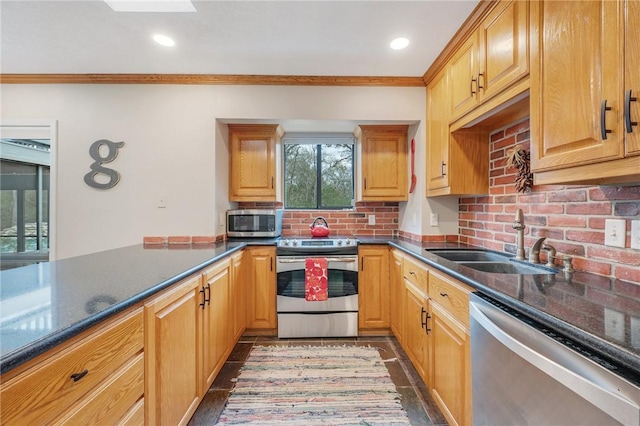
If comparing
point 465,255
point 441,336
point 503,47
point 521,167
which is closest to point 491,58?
point 503,47

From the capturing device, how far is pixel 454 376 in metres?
1.38

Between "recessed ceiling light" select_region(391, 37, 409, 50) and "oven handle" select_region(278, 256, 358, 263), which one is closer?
"recessed ceiling light" select_region(391, 37, 409, 50)

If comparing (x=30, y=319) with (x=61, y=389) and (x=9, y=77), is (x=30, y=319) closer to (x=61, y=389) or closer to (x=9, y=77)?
(x=61, y=389)

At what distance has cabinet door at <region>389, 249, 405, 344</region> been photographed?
2.26 meters

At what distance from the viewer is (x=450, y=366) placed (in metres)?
1.42

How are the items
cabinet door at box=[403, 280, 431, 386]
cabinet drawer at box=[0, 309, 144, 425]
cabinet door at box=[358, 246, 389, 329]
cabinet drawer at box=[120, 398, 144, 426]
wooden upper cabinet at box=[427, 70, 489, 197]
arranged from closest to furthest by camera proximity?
1. cabinet drawer at box=[0, 309, 144, 425]
2. cabinet drawer at box=[120, 398, 144, 426]
3. cabinet door at box=[403, 280, 431, 386]
4. wooden upper cabinet at box=[427, 70, 489, 197]
5. cabinet door at box=[358, 246, 389, 329]

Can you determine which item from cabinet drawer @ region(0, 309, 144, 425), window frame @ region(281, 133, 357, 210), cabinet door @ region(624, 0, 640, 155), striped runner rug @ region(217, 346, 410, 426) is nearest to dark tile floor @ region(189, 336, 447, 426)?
striped runner rug @ region(217, 346, 410, 426)

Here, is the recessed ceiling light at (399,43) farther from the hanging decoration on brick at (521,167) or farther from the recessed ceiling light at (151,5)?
the recessed ceiling light at (151,5)

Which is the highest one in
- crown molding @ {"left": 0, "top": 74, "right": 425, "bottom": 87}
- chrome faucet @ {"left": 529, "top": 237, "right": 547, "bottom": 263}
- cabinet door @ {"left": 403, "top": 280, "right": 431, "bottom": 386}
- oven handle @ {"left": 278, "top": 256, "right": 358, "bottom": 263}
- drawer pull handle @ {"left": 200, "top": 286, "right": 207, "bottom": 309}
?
crown molding @ {"left": 0, "top": 74, "right": 425, "bottom": 87}

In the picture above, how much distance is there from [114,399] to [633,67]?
1929mm

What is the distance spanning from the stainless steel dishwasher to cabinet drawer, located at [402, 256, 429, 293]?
571 millimetres

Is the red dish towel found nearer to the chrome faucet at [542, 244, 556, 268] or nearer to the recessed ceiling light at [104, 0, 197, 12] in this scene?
the chrome faucet at [542, 244, 556, 268]

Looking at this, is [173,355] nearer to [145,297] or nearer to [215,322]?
[145,297]

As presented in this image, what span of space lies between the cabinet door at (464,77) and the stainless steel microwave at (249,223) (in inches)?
73.2
